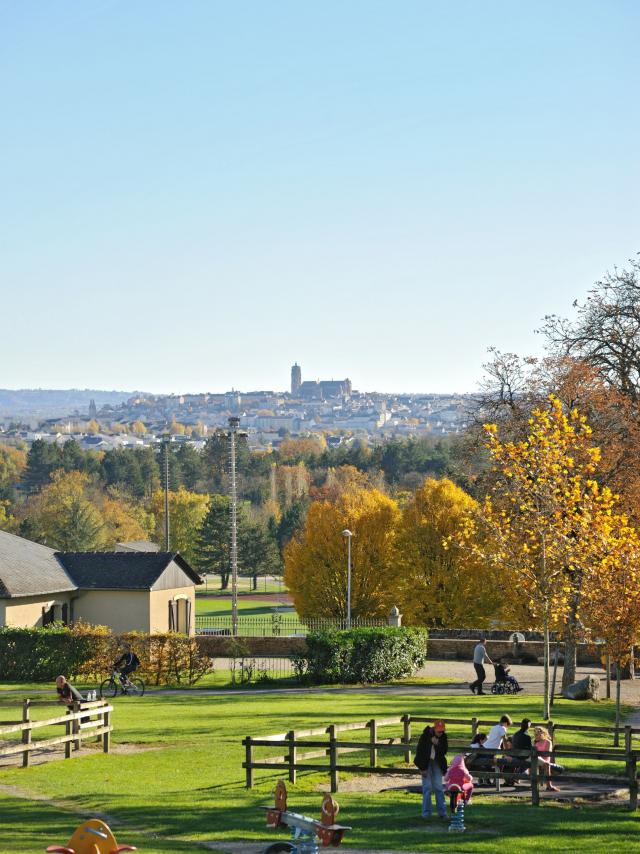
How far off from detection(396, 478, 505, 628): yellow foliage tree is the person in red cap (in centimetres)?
3603

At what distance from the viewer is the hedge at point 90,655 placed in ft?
141

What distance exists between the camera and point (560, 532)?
100 feet

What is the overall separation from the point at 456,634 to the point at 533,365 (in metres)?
15.2

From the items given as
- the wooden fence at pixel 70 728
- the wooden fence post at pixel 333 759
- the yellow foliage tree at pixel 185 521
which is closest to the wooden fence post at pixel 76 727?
the wooden fence at pixel 70 728

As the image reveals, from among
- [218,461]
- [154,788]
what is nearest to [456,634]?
[154,788]

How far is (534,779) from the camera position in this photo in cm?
2077

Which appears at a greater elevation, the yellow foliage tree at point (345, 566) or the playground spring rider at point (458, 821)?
the yellow foliage tree at point (345, 566)

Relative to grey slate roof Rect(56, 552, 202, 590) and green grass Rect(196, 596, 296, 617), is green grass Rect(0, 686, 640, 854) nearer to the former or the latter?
grey slate roof Rect(56, 552, 202, 590)

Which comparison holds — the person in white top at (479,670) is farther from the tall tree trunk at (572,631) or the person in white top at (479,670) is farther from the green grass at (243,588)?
the green grass at (243,588)

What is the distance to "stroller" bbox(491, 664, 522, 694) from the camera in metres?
40.0

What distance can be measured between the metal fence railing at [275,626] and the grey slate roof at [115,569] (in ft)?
22.5

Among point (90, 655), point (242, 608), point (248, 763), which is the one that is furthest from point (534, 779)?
point (242, 608)

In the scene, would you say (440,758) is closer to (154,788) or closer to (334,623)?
(154,788)

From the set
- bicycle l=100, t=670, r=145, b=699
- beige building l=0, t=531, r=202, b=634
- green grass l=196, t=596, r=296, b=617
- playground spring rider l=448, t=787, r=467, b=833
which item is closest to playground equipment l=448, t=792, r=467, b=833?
playground spring rider l=448, t=787, r=467, b=833
